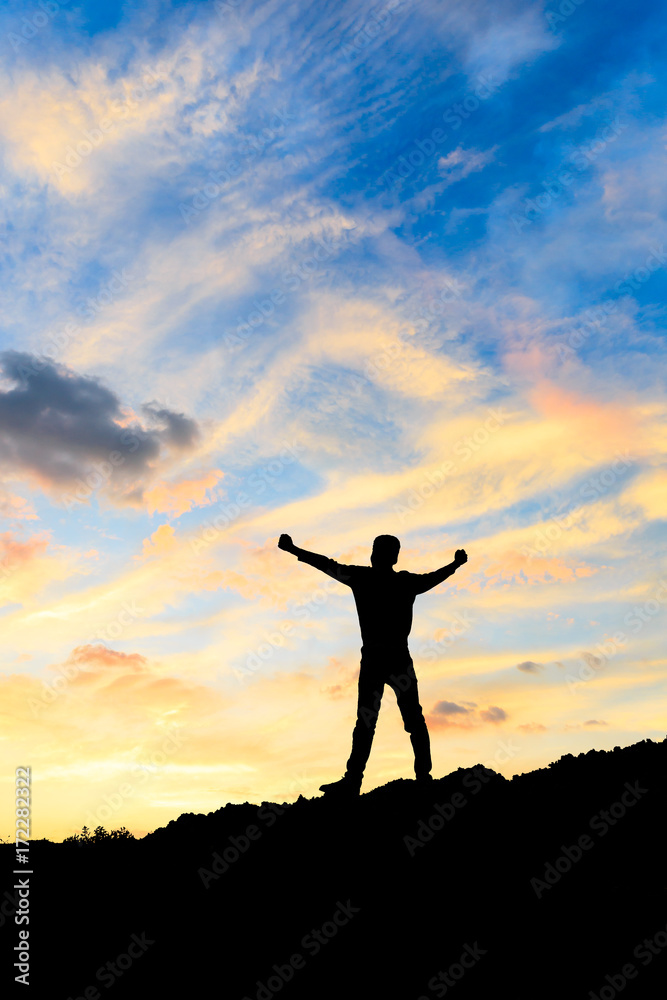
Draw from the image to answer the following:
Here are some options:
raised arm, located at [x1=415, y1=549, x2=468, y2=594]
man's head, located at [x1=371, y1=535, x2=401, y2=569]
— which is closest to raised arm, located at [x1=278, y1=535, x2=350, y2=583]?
man's head, located at [x1=371, y1=535, x2=401, y2=569]

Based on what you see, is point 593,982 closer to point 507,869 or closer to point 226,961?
point 507,869

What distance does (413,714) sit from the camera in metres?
9.96

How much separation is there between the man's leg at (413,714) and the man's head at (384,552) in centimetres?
129

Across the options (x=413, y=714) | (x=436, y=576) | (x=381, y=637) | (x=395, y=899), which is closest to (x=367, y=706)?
(x=413, y=714)

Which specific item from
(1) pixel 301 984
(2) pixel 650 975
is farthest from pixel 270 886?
(2) pixel 650 975

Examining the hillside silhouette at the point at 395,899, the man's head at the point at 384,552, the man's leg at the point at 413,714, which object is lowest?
the hillside silhouette at the point at 395,899

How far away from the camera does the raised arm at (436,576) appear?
10016 mm

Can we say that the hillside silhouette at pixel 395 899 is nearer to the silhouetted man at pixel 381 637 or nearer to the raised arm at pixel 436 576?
the silhouetted man at pixel 381 637

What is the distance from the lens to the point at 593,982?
21.5ft

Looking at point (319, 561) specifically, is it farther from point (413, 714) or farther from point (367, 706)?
point (413, 714)

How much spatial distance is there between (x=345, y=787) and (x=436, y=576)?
3097 mm

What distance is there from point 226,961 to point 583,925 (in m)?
3.66

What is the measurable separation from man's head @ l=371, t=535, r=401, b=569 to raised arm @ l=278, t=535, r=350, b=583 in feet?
1.46

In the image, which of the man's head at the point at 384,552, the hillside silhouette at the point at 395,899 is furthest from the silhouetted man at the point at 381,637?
the hillside silhouette at the point at 395,899
